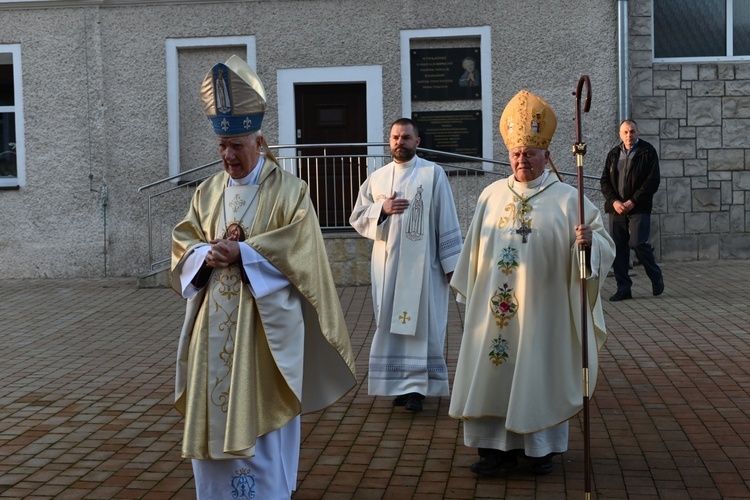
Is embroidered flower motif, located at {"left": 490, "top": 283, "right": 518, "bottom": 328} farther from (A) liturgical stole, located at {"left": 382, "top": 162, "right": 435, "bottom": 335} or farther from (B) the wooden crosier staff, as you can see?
(A) liturgical stole, located at {"left": 382, "top": 162, "right": 435, "bottom": 335}

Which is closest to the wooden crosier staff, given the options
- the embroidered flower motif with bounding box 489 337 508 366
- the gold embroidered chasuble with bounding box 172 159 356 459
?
the embroidered flower motif with bounding box 489 337 508 366

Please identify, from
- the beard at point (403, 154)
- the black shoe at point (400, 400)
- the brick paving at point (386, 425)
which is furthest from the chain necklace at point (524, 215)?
the black shoe at point (400, 400)

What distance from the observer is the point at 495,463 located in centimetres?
586

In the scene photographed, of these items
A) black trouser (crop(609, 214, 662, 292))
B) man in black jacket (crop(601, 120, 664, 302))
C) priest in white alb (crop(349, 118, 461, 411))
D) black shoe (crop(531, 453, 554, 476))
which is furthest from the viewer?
black trouser (crop(609, 214, 662, 292))

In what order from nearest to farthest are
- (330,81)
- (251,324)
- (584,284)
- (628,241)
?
(251,324), (584,284), (628,241), (330,81)

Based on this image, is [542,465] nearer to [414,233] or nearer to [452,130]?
[414,233]

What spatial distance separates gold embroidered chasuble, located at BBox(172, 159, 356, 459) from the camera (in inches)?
196

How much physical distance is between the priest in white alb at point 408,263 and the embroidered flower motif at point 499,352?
1.64m

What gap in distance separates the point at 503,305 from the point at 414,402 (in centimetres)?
171

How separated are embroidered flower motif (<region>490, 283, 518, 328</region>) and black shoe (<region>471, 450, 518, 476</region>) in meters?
0.69

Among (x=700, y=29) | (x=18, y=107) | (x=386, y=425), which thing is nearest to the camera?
(x=386, y=425)

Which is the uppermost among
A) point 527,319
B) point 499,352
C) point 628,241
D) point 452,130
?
point 452,130

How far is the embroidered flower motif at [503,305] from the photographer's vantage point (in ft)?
19.2

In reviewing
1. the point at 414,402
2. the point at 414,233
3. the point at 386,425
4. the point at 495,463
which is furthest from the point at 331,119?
the point at 495,463
